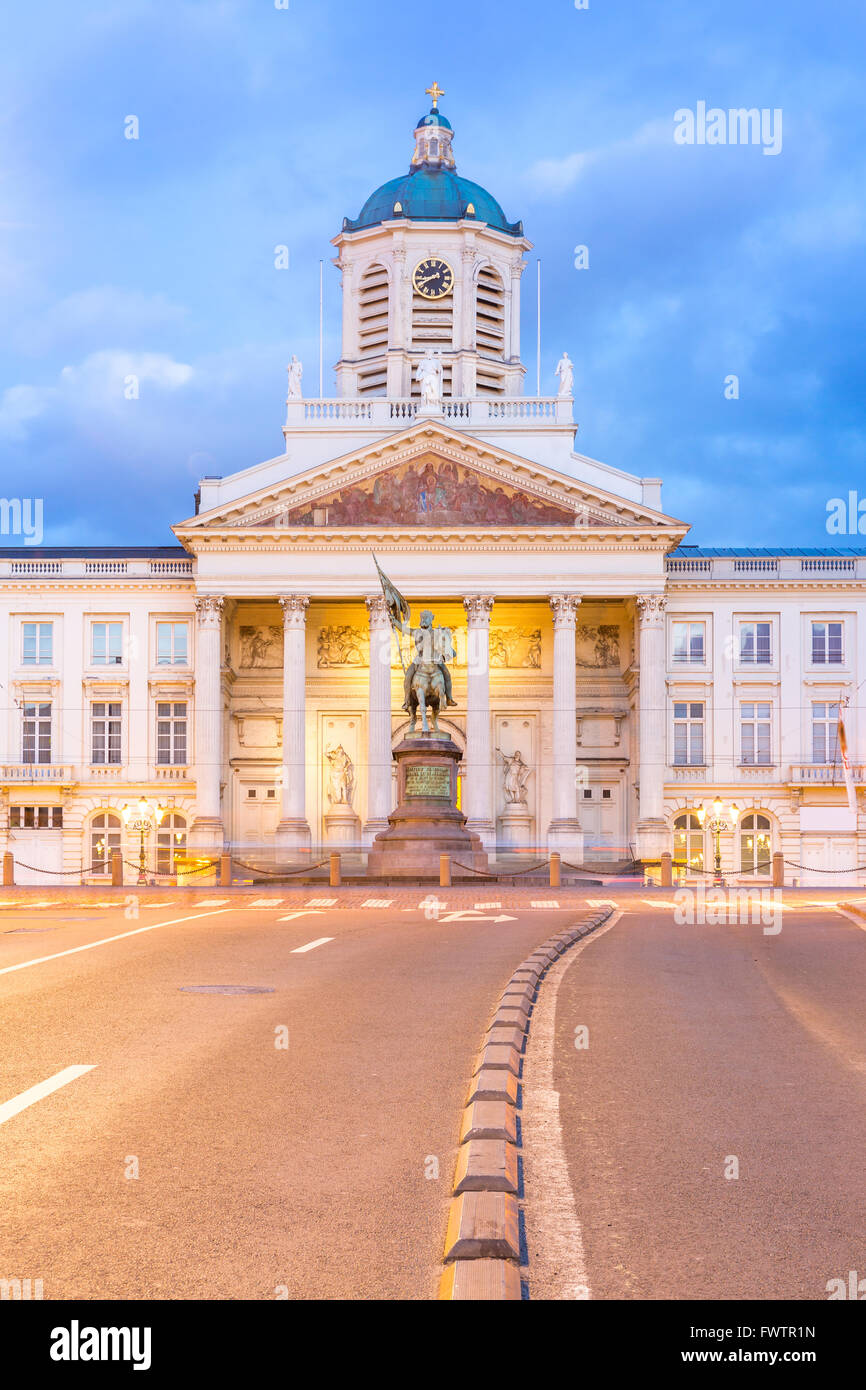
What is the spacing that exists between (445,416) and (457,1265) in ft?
215

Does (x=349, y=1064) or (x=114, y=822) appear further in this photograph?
(x=114, y=822)

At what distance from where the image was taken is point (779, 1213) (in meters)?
7.35

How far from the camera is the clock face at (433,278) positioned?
266 ft

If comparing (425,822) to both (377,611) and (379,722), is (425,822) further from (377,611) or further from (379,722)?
(377,611)

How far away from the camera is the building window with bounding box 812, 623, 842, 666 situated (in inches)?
2783

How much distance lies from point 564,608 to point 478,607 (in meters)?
3.50

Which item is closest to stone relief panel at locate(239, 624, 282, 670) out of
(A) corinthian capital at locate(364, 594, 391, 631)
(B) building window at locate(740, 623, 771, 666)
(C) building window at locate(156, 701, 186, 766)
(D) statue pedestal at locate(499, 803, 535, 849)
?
(C) building window at locate(156, 701, 186, 766)

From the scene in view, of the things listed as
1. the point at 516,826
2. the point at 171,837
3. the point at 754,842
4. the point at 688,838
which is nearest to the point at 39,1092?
the point at 171,837

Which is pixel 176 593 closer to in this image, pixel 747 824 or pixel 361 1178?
pixel 747 824

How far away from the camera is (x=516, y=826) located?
7200cm

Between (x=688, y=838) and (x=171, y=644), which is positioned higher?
(x=171, y=644)

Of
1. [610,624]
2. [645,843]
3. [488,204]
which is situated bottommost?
[645,843]

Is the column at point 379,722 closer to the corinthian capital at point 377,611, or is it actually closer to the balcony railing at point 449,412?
the corinthian capital at point 377,611
